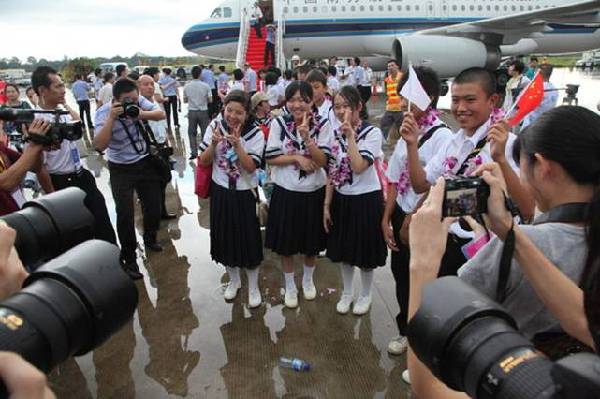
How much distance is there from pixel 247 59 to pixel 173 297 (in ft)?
44.6

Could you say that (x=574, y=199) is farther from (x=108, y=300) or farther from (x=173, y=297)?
(x=173, y=297)

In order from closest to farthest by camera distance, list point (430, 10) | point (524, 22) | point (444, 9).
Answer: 1. point (524, 22)
2. point (430, 10)
3. point (444, 9)

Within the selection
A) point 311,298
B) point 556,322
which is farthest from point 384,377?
point 556,322

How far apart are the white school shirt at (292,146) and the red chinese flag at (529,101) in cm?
144

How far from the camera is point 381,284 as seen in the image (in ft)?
13.2

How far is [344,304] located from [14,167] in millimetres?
2538

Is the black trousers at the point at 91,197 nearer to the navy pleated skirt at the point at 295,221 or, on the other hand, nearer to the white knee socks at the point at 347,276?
the navy pleated skirt at the point at 295,221

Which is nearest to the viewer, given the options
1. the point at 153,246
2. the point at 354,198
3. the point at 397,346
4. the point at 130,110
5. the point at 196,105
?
the point at 397,346

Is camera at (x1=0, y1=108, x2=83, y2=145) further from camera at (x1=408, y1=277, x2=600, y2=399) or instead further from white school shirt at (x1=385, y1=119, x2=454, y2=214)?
camera at (x1=408, y1=277, x2=600, y2=399)

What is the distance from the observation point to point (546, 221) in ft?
4.17

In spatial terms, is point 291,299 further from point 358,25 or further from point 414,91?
point 358,25

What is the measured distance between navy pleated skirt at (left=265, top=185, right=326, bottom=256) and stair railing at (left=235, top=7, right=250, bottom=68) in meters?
12.6

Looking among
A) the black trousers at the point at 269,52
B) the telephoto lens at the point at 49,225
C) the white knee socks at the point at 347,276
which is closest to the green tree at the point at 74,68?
the black trousers at the point at 269,52

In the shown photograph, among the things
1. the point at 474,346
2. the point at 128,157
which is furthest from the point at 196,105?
the point at 474,346
